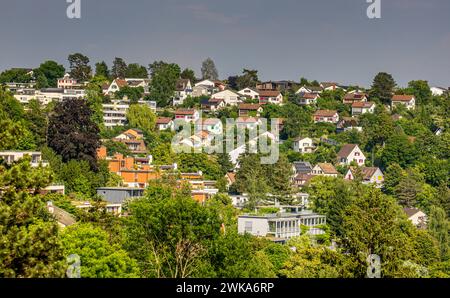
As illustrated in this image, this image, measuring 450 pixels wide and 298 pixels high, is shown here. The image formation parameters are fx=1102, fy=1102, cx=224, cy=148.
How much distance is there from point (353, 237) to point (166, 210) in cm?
372

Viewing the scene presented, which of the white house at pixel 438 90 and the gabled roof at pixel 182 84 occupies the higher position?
the gabled roof at pixel 182 84

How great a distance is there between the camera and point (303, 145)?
209ft

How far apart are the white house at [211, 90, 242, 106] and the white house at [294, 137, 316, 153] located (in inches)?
459

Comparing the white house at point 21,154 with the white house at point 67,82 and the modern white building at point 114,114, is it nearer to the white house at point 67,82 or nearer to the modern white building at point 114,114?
the modern white building at point 114,114

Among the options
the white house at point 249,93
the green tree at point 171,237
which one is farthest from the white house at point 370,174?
the green tree at point 171,237

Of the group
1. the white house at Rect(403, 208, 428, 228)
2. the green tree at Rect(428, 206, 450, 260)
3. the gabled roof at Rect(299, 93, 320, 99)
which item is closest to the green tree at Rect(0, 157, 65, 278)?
the green tree at Rect(428, 206, 450, 260)

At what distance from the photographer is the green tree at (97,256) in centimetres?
1922

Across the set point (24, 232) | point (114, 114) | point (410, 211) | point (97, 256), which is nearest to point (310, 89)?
point (114, 114)

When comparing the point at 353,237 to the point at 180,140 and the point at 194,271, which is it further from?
the point at 180,140

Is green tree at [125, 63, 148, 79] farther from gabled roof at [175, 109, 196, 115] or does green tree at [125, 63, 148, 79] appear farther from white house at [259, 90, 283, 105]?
gabled roof at [175, 109, 196, 115]

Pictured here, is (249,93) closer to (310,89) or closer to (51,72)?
(310,89)

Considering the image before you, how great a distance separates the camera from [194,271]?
19.2 meters

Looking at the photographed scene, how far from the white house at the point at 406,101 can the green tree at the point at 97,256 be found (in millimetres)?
55253
